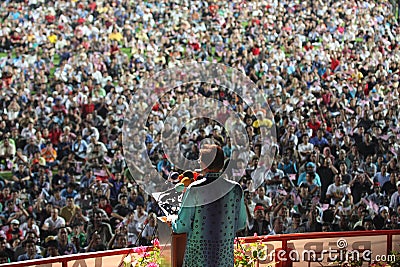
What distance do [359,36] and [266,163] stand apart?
752 cm

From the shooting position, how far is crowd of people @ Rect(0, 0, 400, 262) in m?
9.28

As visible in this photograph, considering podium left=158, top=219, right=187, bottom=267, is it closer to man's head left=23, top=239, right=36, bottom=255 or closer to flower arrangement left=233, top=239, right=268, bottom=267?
flower arrangement left=233, top=239, right=268, bottom=267

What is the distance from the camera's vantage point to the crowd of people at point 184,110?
30.5ft

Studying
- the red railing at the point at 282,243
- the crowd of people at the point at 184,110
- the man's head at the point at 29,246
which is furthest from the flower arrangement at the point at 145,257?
the man's head at the point at 29,246

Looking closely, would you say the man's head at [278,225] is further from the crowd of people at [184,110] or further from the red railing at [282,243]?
the red railing at [282,243]

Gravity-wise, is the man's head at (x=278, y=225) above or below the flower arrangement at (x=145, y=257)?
above

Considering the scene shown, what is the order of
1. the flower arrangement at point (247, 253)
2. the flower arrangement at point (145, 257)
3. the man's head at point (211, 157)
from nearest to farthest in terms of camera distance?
the man's head at point (211, 157) < the flower arrangement at point (145, 257) < the flower arrangement at point (247, 253)

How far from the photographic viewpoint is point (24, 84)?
13727 mm

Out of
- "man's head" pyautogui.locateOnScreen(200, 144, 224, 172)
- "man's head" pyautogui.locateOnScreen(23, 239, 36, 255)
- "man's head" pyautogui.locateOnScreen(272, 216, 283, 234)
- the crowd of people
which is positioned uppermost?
the crowd of people

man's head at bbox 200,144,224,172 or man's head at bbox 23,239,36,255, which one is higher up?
man's head at bbox 200,144,224,172

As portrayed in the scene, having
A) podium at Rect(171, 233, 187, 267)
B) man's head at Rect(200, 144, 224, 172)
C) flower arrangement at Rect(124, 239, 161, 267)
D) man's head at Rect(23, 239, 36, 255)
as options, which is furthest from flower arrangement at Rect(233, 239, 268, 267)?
man's head at Rect(23, 239, 36, 255)

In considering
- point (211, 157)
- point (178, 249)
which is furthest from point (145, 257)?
point (211, 157)

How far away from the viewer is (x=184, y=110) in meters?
12.5

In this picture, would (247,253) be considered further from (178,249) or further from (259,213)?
(259,213)
